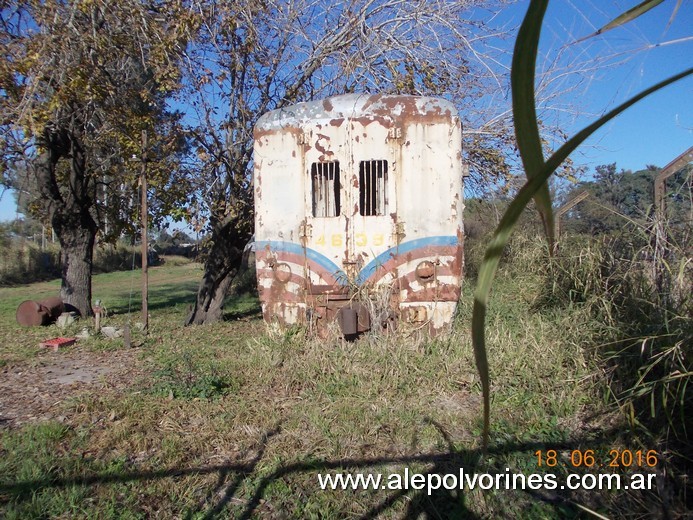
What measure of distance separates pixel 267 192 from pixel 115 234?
18.5 feet

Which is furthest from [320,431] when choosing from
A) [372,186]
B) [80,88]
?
[80,88]

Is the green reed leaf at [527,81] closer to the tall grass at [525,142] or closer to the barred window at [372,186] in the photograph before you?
the tall grass at [525,142]

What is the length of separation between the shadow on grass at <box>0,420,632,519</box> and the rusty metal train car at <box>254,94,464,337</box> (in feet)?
6.35

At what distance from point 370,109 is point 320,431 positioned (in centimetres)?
331

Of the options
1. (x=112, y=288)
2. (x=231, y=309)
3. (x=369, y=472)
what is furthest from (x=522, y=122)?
(x=112, y=288)

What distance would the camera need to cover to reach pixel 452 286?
17.9ft

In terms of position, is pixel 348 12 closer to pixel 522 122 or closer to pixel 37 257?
pixel 522 122

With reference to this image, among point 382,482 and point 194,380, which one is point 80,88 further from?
point 382,482

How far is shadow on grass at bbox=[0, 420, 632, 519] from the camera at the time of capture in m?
3.08

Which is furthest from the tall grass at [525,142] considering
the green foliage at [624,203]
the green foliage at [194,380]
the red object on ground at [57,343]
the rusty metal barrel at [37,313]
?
the rusty metal barrel at [37,313]

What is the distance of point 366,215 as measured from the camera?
565 cm

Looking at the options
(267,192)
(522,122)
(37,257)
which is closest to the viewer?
(522,122)

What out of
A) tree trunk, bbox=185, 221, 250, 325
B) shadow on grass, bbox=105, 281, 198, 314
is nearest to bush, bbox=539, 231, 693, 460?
tree trunk, bbox=185, 221, 250, 325

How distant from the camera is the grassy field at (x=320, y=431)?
3135 mm
